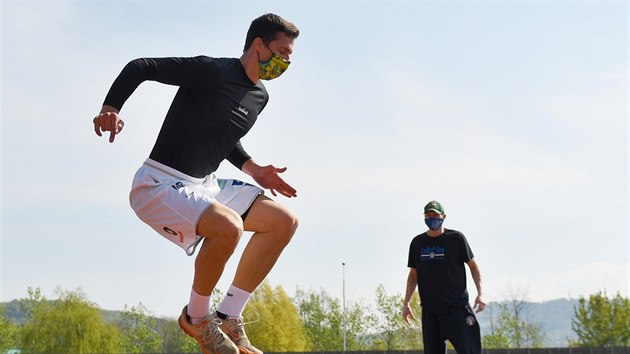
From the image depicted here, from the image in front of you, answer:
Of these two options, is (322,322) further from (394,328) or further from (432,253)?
(432,253)

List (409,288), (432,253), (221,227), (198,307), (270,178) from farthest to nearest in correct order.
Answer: (409,288) < (432,253) < (270,178) < (198,307) < (221,227)

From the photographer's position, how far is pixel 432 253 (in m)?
11.8

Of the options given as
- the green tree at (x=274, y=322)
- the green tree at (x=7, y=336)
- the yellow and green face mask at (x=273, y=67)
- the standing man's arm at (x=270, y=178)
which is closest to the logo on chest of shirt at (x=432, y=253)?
the standing man's arm at (x=270, y=178)

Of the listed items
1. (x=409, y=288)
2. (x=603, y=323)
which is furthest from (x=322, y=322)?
(x=409, y=288)

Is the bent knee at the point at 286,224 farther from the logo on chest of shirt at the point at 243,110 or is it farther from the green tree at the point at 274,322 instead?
the green tree at the point at 274,322

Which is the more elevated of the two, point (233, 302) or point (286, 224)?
point (286, 224)

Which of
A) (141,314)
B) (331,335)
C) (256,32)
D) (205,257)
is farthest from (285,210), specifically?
(141,314)

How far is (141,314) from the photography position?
281ft

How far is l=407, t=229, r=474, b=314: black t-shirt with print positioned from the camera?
1145cm

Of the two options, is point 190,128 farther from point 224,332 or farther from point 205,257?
point 224,332

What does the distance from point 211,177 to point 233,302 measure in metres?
0.98

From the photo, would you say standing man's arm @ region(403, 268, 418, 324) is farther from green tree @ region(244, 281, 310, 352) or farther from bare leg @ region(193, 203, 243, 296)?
green tree @ region(244, 281, 310, 352)

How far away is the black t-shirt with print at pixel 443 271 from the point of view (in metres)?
11.5

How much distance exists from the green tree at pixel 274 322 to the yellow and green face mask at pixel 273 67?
62955 mm
